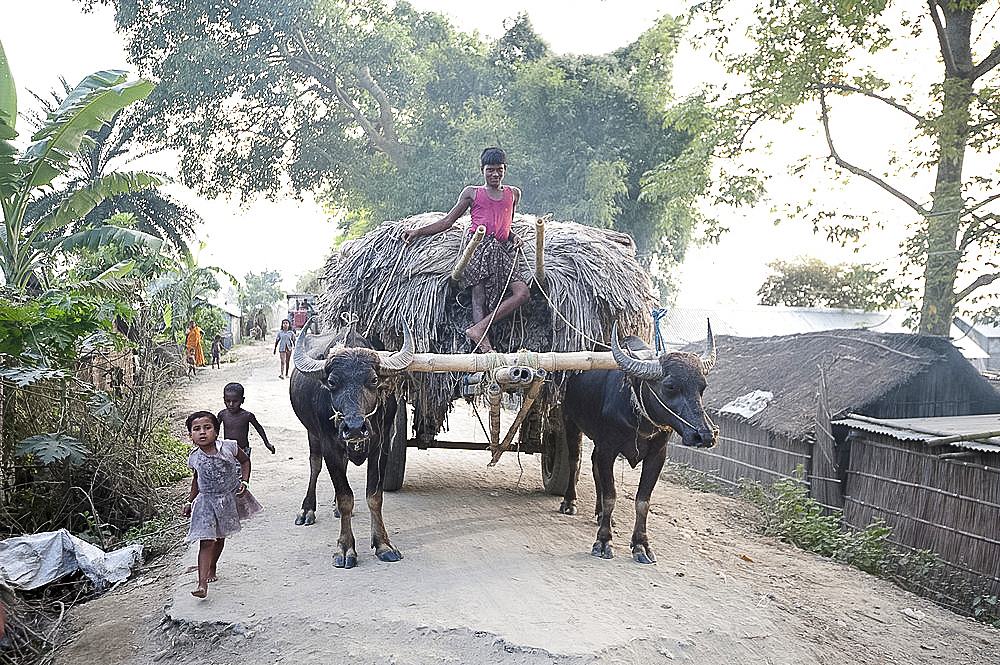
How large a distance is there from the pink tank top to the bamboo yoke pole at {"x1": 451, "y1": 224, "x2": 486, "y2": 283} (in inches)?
6.4

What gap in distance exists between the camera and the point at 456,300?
6227mm

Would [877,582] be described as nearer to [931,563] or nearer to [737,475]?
[931,563]

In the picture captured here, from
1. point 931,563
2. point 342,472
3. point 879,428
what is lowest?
point 931,563

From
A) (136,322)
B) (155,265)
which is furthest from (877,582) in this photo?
(155,265)

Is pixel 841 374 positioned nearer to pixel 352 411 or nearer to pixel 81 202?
pixel 352 411

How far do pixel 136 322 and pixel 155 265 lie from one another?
795cm

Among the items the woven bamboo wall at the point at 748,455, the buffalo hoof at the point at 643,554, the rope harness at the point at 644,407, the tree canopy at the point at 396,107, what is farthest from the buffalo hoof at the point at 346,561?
the tree canopy at the point at 396,107

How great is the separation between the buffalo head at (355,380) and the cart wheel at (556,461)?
2.35m

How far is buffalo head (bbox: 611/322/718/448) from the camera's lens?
5.11m

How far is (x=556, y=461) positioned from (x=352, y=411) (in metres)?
3.16

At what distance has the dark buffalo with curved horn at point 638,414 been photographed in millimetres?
5207

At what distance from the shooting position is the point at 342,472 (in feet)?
18.1

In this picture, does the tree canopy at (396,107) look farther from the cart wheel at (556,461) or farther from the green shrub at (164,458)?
the green shrub at (164,458)

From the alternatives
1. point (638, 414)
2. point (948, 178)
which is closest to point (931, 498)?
point (638, 414)
